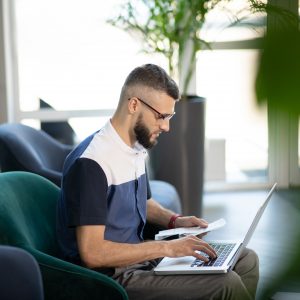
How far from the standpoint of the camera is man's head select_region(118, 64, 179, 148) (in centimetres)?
→ 217

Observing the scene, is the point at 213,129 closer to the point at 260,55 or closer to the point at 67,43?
the point at 67,43

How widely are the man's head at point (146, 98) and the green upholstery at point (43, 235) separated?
41cm

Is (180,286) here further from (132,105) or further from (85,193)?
(132,105)

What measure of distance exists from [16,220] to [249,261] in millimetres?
835

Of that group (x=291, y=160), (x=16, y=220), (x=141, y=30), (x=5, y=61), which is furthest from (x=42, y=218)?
(x=5, y=61)

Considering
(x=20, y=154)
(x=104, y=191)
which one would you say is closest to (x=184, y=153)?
(x=20, y=154)

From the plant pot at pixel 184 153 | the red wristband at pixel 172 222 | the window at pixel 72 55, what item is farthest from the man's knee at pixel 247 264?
the window at pixel 72 55

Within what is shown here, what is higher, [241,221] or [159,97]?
[159,97]

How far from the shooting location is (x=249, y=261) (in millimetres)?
2234

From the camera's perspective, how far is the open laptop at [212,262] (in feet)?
6.40

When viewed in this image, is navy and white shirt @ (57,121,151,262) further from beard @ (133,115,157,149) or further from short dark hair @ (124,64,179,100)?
short dark hair @ (124,64,179,100)

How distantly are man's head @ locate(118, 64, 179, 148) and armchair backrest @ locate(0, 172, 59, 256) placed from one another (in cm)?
41

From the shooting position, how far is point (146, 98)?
2186 mm

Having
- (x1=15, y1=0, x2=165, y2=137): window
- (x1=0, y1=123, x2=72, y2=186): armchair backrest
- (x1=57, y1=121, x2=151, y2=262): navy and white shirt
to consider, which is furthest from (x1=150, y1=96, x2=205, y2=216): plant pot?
(x1=57, y1=121, x2=151, y2=262): navy and white shirt
